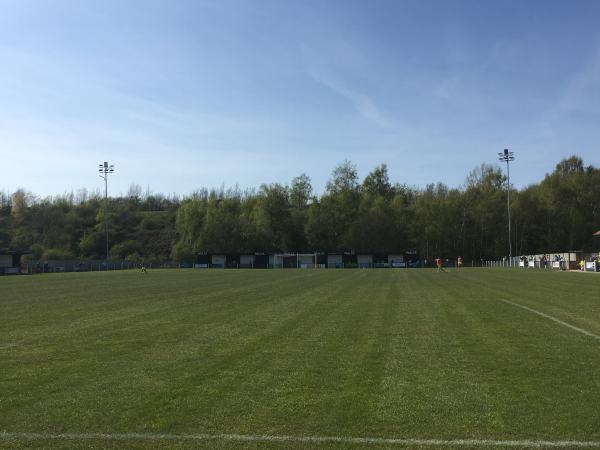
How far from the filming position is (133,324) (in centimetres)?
1411

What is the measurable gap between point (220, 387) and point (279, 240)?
112963 millimetres

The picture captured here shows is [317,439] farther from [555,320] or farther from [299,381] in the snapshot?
[555,320]

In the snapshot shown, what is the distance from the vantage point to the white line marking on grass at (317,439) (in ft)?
17.1

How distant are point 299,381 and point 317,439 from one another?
2.27 meters

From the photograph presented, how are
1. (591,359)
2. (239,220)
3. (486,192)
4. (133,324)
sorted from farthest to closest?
1. (239,220)
2. (486,192)
3. (133,324)
4. (591,359)

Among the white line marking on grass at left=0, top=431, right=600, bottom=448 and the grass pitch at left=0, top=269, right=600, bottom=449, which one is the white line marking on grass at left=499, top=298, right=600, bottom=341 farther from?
the white line marking on grass at left=0, top=431, right=600, bottom=448

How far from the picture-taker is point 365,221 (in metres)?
108

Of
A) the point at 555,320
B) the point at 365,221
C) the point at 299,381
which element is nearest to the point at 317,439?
the point at 299,381

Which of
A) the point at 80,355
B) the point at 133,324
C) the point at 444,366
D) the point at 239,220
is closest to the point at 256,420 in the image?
the point at 444,366

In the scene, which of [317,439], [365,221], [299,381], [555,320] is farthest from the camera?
[365,221]

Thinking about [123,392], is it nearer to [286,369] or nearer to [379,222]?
[286,369]

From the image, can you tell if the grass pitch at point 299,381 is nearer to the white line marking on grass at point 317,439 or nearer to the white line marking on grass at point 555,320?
the white line marking on grass at point 317,439

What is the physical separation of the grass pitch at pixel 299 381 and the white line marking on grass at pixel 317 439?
3 centimetres

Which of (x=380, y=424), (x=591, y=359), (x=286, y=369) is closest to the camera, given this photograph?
(x=380, y=424)
